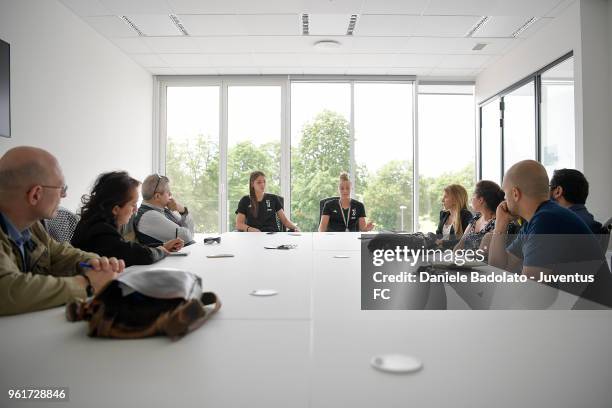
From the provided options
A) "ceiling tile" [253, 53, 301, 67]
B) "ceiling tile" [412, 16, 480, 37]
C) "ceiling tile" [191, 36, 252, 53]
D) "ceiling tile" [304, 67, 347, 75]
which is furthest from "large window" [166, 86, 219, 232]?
"ceiling tile" [412, 16, 480, 37]

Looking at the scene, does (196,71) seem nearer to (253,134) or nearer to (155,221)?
(253,134)

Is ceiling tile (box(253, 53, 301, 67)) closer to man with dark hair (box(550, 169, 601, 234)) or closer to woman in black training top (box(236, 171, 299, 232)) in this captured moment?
woman in black training top (box(236, 171, 299, 232))

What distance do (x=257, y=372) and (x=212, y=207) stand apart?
7.49 meters

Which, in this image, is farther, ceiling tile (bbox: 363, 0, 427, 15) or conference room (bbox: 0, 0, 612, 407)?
ceiling tile (bbox: 363, 0, 427, 15)

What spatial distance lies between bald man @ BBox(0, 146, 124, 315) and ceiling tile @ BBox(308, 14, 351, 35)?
4.55 m

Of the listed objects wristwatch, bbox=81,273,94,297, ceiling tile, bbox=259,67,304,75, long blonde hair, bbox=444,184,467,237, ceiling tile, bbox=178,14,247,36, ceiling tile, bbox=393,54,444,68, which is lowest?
wristwatch, bbox=81,273,94,297

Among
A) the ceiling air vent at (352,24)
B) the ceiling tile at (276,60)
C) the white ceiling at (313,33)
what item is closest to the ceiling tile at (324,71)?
the white ceiling at (313,33)

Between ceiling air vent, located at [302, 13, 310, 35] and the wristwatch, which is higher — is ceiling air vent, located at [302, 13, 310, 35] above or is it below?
above

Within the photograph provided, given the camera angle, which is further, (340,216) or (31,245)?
(340,216)

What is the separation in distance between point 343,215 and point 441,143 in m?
3.57

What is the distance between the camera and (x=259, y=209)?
224 inches

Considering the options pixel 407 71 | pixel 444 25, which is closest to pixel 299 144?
pixel 407 71

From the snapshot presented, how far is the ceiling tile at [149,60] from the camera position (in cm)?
699

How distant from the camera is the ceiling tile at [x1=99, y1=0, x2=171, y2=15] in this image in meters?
5.05
